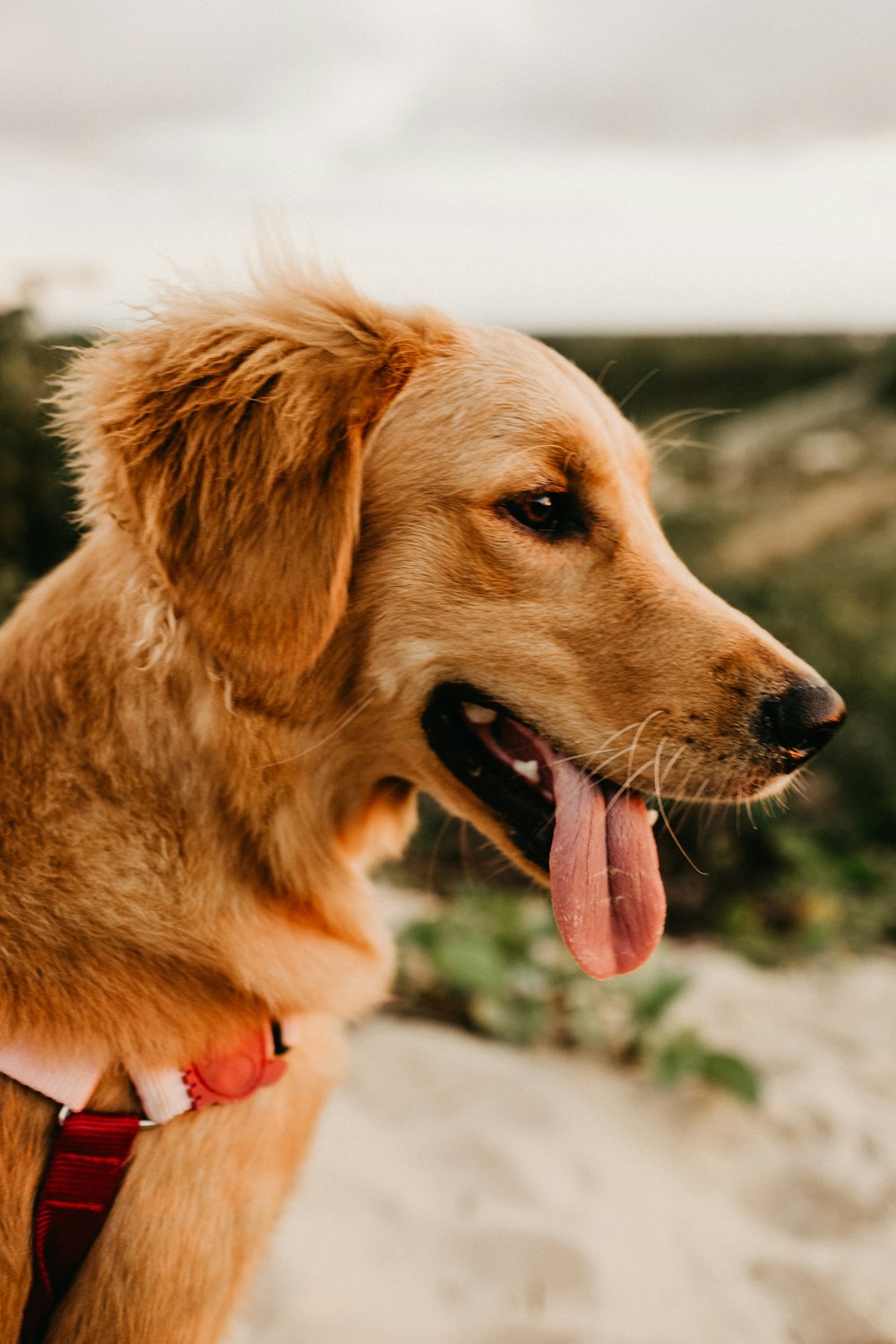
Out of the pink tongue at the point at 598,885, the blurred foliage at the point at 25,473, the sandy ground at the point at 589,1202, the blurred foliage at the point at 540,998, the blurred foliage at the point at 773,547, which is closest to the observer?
the pink tongue at the point at 598,885

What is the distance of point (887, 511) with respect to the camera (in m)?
8.24

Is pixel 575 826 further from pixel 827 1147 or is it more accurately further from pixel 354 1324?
pixel 827 1147

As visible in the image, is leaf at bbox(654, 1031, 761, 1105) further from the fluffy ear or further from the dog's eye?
the fluffy ear

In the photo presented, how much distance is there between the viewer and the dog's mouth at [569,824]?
2098 mm

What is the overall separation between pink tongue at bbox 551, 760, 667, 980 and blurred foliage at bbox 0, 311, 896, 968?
730 mm

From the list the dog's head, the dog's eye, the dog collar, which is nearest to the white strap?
the dog collar

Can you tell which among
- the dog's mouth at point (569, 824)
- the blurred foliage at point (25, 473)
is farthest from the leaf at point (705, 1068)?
the blurred foliage at point (25, 473)

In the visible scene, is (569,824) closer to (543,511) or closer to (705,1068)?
(543,511)

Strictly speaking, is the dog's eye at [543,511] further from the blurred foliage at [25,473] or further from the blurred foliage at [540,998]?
the blurred foliage at [25,473]

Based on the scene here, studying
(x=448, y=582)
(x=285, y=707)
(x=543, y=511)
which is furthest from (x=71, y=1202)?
(x=543, y=511)

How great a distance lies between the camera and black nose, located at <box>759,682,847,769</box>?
6.61ft

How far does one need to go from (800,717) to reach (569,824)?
19.7 inches

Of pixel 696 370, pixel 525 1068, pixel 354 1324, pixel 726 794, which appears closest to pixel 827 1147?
pixel 525 1068

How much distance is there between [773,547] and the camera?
7.88 metres
